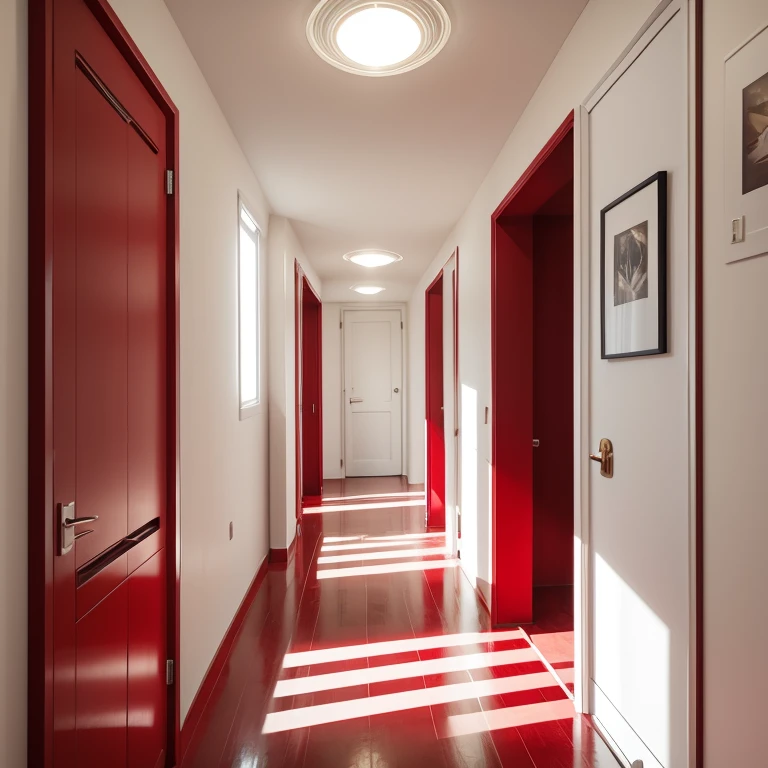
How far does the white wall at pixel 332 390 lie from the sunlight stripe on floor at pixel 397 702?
228 inches

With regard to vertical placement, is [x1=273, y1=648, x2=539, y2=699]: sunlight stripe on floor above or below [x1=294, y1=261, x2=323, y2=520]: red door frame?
below

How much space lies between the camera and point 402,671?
8.40ft

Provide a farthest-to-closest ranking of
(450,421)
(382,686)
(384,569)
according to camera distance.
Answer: (450,421), (384,569), (382,686)

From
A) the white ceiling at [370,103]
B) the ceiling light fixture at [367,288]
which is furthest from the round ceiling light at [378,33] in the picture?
the ceiling light fixture at [367,288]

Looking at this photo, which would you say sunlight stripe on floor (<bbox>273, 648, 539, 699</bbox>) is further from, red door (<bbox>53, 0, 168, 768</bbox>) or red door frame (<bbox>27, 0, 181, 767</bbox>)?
red door frame (<bbox>27, 0, 181, 767</bbox>)

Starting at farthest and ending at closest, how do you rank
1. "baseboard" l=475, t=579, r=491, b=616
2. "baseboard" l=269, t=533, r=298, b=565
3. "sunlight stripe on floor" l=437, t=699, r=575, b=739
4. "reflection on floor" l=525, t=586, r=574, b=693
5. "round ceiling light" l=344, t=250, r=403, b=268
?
"round ceiling light" l=344, t=250, r=403, b=268
"baseboard" l=269, t=533, r=298, b=565
"baseboard" l=475, t=579, r=491, b=616
"reflection on floor" l=525, t=586, r=574, b=693
"sunlight stripe on floor" l=437, t=699, r=575, b=739

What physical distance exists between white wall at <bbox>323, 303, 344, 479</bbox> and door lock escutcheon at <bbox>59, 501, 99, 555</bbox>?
270 inches

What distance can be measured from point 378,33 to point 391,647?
2.60 m

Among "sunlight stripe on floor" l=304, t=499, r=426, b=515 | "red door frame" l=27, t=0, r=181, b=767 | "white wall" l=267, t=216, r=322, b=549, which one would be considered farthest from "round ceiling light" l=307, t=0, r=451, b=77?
"sunlight stripe on floor" l=304, t=499, r=426, b=515

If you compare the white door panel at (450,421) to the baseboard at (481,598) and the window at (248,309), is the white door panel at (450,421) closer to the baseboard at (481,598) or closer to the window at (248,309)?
the baseboard at (481,598)

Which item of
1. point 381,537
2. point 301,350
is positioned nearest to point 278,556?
point 381,537

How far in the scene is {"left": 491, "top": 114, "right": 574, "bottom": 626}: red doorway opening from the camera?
122 inches

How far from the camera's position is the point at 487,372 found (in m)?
3.35

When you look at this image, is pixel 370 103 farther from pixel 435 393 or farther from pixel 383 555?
pixel 435 393
